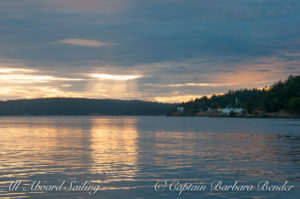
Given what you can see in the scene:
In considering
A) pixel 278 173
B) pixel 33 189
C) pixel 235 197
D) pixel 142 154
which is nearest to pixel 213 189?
pixel 235 197

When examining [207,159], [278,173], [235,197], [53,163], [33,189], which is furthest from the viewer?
[207,159]

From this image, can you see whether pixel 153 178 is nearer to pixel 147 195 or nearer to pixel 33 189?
pixel 147 195

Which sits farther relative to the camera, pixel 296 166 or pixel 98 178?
pixel 296 166

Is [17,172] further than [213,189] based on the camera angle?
Yes

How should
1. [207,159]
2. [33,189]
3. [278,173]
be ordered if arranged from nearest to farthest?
[33,189]
[278,173]
[207,159]

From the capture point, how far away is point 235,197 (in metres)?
23.0

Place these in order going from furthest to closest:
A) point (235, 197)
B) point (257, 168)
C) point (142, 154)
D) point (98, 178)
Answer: point (142, 154) → point (257, 168) → point (98, 178) → point (235, 197)

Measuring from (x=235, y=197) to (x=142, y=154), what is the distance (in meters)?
22.7

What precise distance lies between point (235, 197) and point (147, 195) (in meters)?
5.04

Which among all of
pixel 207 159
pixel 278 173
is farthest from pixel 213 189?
pixel 207 159

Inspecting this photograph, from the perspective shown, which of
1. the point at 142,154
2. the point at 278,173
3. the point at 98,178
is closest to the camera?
the point at 98,178

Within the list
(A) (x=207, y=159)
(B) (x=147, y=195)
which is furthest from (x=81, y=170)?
(A) (x=207, y=159)

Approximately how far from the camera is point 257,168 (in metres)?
33.7

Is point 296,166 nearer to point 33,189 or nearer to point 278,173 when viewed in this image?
point 278,173
